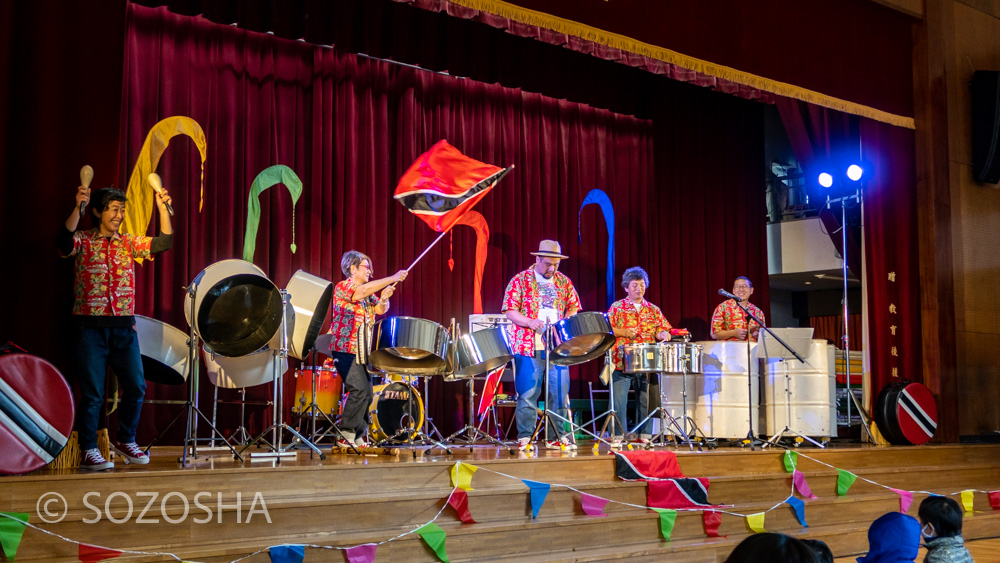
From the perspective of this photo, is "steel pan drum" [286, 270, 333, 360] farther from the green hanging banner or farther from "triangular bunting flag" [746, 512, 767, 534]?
"triangular bunting flag" [746, 512, 767, 534]

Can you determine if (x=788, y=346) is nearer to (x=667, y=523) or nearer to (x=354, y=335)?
(x=667, y=523)

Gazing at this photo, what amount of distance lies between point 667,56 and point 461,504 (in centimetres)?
299

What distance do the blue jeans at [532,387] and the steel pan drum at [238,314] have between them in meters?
1.61

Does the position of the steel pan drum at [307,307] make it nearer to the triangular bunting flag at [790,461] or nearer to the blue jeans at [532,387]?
the blue jeans at [532,387]

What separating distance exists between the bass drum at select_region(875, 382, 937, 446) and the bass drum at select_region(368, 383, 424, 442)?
10.4 ft

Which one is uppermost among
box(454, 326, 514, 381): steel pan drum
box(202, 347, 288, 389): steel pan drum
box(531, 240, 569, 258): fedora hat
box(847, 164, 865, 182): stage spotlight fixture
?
box(847, 164, 865, 182): stage spotlight fixture

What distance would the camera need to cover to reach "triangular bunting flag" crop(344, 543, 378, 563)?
335 cm

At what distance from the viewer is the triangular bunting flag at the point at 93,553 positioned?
9.80ft

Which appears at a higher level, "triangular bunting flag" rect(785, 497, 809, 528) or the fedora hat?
the fedora hat

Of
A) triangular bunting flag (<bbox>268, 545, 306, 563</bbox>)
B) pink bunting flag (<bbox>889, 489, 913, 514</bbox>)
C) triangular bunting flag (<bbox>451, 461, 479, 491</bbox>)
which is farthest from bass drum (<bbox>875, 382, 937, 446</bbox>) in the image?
triangular bunting flag (<bbox>268, 545, 306, 563</bbox>)

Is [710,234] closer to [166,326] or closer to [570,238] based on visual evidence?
[570,238]

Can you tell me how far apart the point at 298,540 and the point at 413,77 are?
4498 millimetres

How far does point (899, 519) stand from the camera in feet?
8.68

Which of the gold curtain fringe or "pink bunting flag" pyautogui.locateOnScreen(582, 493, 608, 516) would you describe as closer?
"pink bunting flag" pyautogui.locateOnScreen(582, 493, 608, 516)
